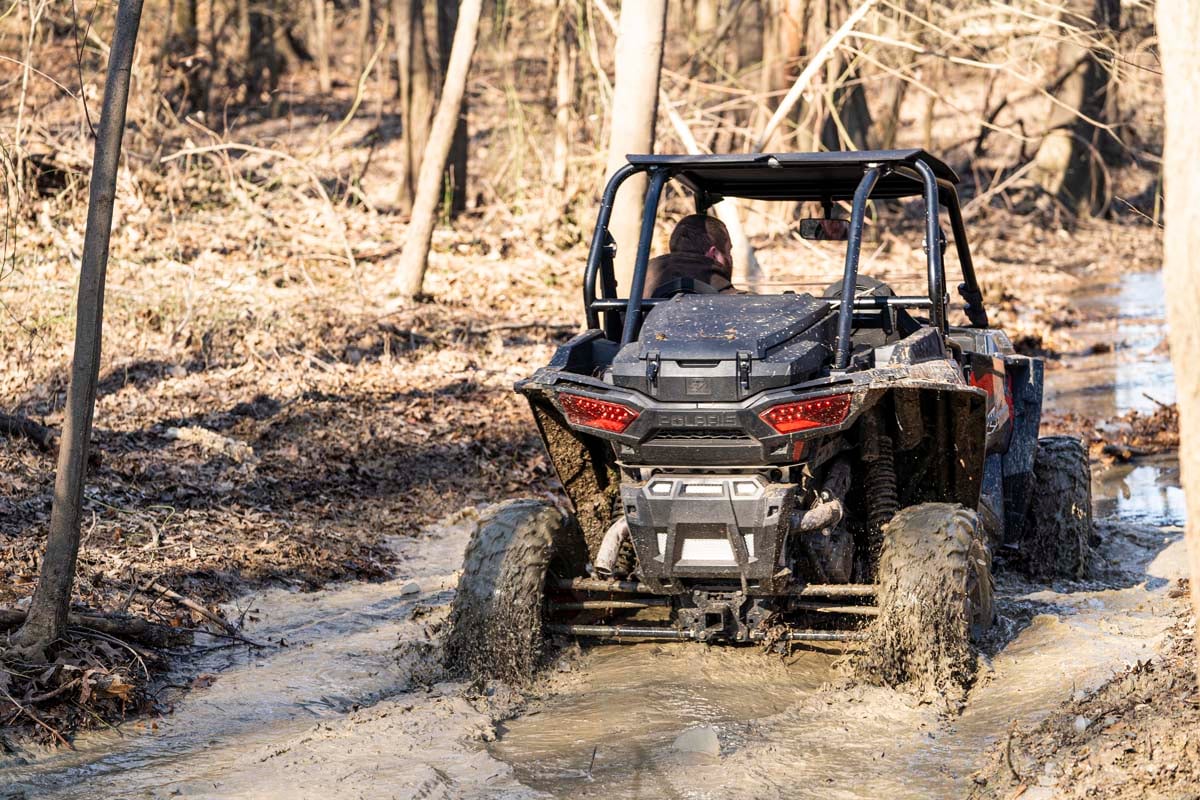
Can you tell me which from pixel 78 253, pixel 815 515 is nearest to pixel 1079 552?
pixel 815 515

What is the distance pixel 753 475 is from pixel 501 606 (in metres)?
1.12

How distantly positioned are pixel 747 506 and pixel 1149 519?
A: 4.49 m

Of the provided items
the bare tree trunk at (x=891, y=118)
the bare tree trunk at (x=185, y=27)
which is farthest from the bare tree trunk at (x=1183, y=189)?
the bare tree trunk at (x=185, y=27)

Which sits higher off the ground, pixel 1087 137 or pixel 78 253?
pixel 1087 137

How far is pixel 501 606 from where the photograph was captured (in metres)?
5.33

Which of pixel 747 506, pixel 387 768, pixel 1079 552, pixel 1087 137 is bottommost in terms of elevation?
pixel 387 768

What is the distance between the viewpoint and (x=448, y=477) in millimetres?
9156

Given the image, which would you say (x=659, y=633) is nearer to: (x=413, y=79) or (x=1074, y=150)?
(x=413, y=79)

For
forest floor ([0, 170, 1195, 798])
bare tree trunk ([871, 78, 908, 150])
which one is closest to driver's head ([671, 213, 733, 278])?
forest floor ([0, 170, 1195, 798])

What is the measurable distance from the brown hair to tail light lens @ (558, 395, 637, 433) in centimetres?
152

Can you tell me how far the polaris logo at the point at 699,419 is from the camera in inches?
194

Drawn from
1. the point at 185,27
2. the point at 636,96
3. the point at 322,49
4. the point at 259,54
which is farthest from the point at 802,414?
the point at 322,49

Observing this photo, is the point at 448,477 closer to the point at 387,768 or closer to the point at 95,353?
the point at 95,353

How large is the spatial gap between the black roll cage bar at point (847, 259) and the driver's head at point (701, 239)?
17.8 inches
